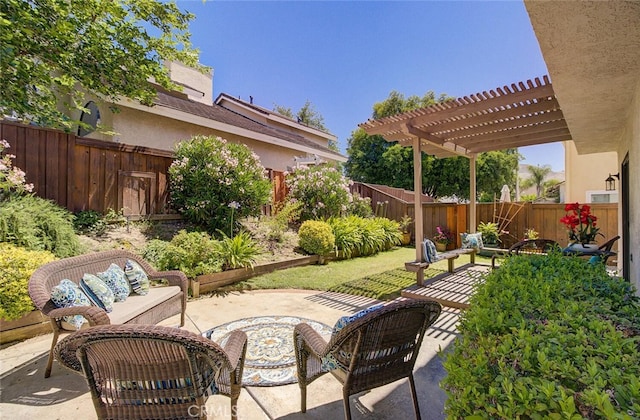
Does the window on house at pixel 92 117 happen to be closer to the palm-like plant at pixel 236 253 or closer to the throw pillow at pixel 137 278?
the palm-like plant at pixel 236 253

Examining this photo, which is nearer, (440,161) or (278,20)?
(278,20)

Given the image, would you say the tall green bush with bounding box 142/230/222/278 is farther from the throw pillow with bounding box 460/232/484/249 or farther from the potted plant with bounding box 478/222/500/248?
the potted plant with bounding box 478/222/500/248

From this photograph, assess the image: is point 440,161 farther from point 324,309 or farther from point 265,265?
point 324,309

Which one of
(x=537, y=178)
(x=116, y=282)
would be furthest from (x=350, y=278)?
(x=537, y=178)

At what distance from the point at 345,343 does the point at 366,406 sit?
0.83 metres

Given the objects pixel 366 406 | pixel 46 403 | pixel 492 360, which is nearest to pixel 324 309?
pixel 366 406

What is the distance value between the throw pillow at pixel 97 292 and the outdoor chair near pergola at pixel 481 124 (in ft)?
15.0

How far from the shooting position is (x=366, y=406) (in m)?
2.45

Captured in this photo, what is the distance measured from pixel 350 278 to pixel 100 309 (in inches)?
188

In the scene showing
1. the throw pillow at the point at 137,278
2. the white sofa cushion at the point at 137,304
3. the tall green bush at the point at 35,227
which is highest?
the tall green bush at the point at 35,227

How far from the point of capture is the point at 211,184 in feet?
23.7

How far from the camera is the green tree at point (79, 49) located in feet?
14.5

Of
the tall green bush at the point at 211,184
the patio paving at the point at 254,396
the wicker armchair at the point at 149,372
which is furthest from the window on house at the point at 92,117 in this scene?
the wicker armchair at the point at 149,372

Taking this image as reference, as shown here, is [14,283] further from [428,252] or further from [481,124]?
[481,124]
